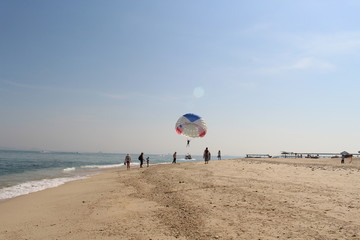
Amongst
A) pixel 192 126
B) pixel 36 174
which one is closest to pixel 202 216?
pixel 36 174

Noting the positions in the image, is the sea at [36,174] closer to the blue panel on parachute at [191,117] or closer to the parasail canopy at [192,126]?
the parasail canopy at [192,126]

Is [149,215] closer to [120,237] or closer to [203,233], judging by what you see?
[120,237]

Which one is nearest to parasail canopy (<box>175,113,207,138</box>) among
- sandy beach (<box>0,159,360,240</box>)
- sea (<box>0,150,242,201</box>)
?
sea (<box>0,150,242,201</box>)

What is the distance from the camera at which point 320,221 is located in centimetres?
638

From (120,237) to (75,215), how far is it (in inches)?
136

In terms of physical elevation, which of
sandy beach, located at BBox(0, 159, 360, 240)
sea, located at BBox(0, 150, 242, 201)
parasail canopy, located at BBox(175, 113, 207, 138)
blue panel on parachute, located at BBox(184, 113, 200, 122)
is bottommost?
sea, located at BBox(0, 150, 242, 201)

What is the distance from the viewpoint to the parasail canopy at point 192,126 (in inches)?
1417

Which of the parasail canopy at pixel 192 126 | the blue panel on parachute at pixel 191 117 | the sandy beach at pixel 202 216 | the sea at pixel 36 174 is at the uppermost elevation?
the blue panel on parachute at pixel 191 117

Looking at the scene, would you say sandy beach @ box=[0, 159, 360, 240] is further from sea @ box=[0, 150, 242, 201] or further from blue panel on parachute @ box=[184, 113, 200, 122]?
blue panel on parachute @ box=[184, 113, 200, 122]

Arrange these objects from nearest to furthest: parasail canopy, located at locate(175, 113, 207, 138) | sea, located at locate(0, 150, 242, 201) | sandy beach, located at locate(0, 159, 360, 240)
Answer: sandy beach, located at locate(0, 159, 360, 240) → sea, located at locate(0, 150, 242, 201) → parasail canopy, located at locate(175, 113, 207, 138)

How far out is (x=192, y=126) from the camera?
36.1 m

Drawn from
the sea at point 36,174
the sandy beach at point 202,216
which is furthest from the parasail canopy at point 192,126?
the sandy beach at point 202,216

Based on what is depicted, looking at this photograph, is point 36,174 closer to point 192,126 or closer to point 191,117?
point 192,126

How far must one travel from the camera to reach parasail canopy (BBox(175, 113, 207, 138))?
3600 cm
